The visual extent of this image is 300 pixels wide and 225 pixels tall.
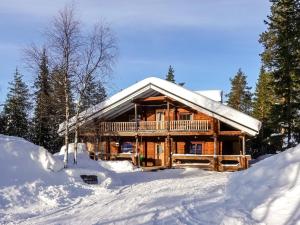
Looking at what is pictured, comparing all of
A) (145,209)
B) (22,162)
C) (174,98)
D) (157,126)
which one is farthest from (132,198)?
(157,126)

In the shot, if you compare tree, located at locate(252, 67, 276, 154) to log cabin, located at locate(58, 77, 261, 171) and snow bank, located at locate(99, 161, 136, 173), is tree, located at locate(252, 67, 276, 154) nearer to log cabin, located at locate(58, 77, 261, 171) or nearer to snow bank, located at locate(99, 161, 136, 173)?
log cabin, located at locate(58, 77, 261, 171)

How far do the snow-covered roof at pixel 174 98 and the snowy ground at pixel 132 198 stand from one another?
1121cm

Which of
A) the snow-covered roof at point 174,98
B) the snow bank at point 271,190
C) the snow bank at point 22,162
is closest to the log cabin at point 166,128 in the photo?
the snow-covered roof at point 174,98

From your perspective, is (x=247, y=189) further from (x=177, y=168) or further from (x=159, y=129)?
(x=159, y=129)

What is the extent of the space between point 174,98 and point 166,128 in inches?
111

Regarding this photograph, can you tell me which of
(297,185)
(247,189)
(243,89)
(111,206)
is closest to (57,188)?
(111,206)

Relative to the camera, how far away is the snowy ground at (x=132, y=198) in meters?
9.99

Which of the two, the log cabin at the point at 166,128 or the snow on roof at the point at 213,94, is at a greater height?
the snow on roof at the point at 213,94

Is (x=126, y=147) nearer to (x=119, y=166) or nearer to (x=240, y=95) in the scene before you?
(x=119, y=166)

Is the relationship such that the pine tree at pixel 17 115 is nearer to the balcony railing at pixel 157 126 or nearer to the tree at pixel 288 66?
the balcony railing at pixel 157 126

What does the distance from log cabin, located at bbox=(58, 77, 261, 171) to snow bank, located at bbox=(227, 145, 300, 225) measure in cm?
1583

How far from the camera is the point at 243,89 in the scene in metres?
66.6

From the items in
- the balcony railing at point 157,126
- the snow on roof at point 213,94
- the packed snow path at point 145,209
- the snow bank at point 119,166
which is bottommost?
the packed snow path at point 145,209

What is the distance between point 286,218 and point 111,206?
513 centimetres
